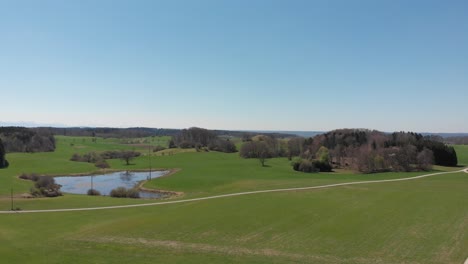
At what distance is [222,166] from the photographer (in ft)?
295

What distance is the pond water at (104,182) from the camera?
63.8 m

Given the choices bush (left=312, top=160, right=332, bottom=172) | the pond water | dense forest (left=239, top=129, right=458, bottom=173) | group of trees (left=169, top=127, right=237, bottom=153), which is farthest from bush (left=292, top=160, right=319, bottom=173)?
group of trees (left=169, top=127, right=237, bottom=153)

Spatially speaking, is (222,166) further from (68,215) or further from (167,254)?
(167,254)

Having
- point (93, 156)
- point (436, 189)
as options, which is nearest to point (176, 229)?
point (436, 189)

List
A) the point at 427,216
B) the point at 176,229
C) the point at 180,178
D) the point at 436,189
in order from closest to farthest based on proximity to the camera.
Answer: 1. the point at 176,229
2. the point at 427,216
3. the point at 436,189
4. the point at 180,178

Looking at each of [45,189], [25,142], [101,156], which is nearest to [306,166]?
[45,189]

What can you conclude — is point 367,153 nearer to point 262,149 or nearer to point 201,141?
point 262,149

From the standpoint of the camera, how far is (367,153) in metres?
80.2

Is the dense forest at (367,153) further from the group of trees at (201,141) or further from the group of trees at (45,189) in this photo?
the group of trees at (45,189)

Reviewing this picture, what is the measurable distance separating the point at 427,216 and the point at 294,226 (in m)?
11.2

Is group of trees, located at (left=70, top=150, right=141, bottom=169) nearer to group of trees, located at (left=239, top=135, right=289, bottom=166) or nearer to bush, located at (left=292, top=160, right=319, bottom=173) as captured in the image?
group of trees, located at (left=239, top=135, right=289, bottom=166)

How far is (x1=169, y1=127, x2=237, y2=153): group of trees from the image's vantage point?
13802 cm

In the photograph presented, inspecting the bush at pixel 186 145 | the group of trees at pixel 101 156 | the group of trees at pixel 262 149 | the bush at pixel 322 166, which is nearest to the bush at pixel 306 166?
the bush at pixel 322 166

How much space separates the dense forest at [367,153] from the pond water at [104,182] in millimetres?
29867
